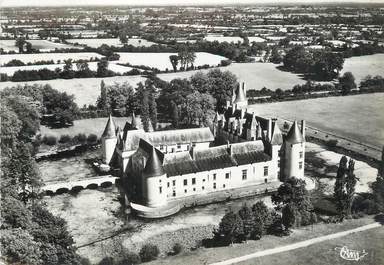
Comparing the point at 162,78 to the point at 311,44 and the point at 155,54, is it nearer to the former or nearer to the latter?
the point at 155,54

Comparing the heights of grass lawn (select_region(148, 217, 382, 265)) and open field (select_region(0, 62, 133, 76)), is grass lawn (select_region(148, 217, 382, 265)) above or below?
below

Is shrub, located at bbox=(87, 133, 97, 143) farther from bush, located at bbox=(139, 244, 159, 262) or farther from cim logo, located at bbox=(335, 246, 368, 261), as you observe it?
cim logo, located at bbox=(335, 246, 368, 261)

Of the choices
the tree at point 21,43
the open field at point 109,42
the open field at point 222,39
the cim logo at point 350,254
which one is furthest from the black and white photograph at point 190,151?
the open field at point 222,39

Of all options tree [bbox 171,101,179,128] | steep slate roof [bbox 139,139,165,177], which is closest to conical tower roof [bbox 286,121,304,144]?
steep slate roof [bbox 139,139,165,177]

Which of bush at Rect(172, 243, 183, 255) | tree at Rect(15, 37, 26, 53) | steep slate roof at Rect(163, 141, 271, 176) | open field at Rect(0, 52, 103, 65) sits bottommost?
bush at Rect(172, 243, 183, 255)

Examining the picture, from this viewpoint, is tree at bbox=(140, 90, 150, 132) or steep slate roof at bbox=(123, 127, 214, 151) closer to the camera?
steep slate roof at bbox=(123, 127, 214, 151)

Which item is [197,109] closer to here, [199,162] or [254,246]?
[199,162]

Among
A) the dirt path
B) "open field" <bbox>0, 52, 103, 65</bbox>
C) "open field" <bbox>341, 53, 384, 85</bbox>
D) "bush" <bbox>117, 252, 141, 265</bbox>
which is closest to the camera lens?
the dirt path

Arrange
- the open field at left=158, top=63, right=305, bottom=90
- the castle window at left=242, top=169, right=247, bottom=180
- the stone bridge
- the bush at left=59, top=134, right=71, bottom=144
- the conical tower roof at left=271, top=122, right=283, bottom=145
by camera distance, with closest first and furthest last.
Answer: the stone bridge → the castle window at left=242, top=169, right=247, bottom=180 → the conical tower roof at left=271, top=122, right=283, bottom=145 → the bush at left=59, top=134, right=71, bottom=144 → the open field at left=158, top=63, right=305, bottom=90
